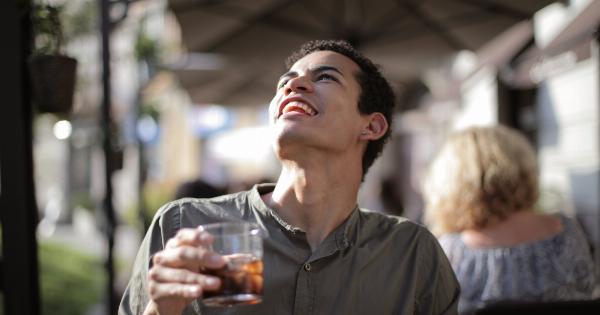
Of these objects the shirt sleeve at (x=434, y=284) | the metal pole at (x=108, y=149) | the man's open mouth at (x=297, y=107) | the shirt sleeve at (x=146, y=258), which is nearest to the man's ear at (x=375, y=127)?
the man's open mouth at (x=297, y=107)

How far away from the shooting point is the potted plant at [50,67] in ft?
7.57

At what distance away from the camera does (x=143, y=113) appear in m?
7.04

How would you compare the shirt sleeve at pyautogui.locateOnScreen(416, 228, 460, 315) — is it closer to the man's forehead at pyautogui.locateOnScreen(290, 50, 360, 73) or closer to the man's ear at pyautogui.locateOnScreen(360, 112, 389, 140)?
the man's ear at pyautogui.locateOnScreen(360, 112, 389, 140)

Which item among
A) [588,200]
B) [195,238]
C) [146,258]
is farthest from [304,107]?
[588,200]

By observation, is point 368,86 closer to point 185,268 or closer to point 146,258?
point 146,258

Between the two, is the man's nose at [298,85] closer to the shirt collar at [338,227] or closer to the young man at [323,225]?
the young man at [323,225]

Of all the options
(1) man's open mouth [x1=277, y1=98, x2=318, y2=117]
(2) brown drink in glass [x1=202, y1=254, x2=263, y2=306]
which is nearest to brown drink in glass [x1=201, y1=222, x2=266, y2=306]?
(2) brown drink in glass [x1=202, y1=254, x2=263, y2=306]

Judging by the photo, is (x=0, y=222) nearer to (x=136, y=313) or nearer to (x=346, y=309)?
(x=136, y=313)

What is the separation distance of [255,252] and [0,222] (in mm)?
1204

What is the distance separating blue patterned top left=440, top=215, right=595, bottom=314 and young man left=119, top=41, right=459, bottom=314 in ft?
2.79

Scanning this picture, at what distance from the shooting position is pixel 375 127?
7.48 ft

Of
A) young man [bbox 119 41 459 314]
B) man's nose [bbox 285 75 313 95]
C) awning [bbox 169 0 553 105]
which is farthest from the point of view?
awning [bbox 169 0 553 105]

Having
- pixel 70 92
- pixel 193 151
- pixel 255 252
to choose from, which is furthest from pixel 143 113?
pixel 193 151

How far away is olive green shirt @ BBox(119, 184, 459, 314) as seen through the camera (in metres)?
1.79
